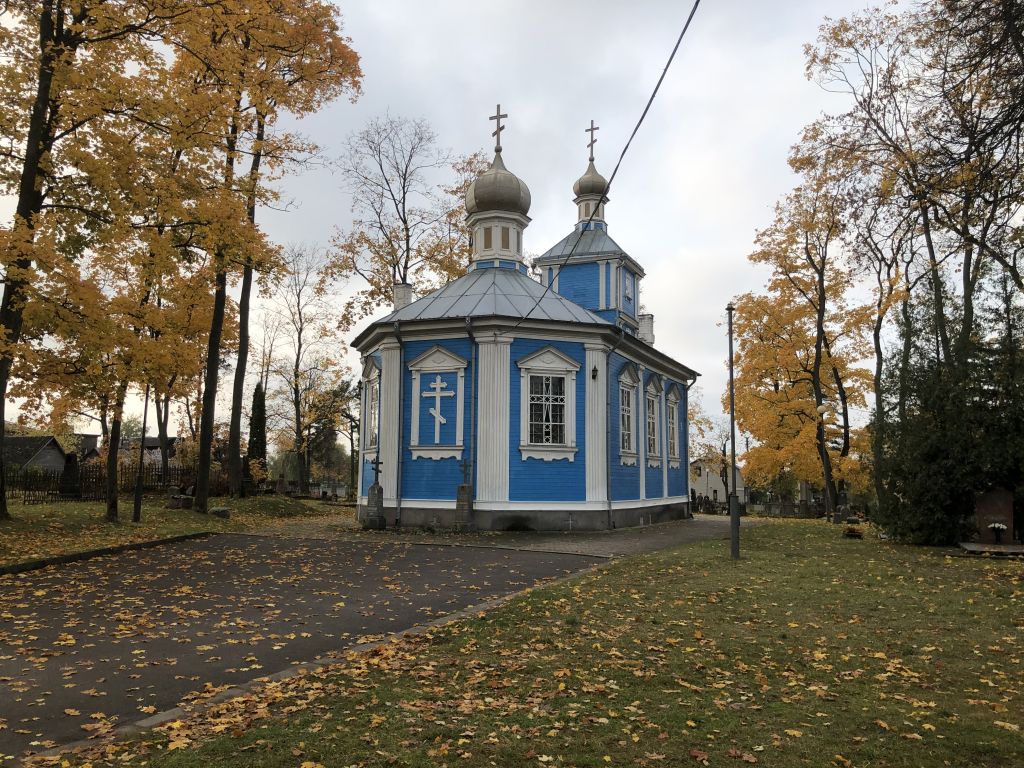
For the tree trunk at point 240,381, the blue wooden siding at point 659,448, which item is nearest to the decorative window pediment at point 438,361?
the blue wooden siding at point 659,448

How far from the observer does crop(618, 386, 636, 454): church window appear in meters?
20.1

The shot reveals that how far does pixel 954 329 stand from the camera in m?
16.3

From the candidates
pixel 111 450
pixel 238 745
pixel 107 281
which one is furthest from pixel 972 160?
pixel 107 281

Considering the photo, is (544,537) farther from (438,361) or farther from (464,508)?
(438,361)

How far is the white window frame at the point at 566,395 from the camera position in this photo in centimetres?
1788

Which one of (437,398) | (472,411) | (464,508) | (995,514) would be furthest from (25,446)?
(995,514)

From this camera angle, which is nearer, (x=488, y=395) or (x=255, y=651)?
(x=255, y=651)

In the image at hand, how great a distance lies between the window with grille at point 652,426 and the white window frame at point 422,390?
6.95 m

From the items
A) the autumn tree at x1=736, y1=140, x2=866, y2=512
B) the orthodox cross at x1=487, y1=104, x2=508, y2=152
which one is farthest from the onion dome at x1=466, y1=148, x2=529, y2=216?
the autumn tree at x1=736, y1=140, x2=866, y2=512

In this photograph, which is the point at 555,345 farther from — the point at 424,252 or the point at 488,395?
the point at 424,252

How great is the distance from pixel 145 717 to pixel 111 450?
45.0 ft

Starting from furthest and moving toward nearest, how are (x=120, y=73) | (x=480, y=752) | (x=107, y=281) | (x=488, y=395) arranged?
(x=107, y=281) → (x=488, y=395) → (x=120, y=73) → (x=480, y=752)

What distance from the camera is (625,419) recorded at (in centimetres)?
2059

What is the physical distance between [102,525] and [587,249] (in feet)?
56.3
